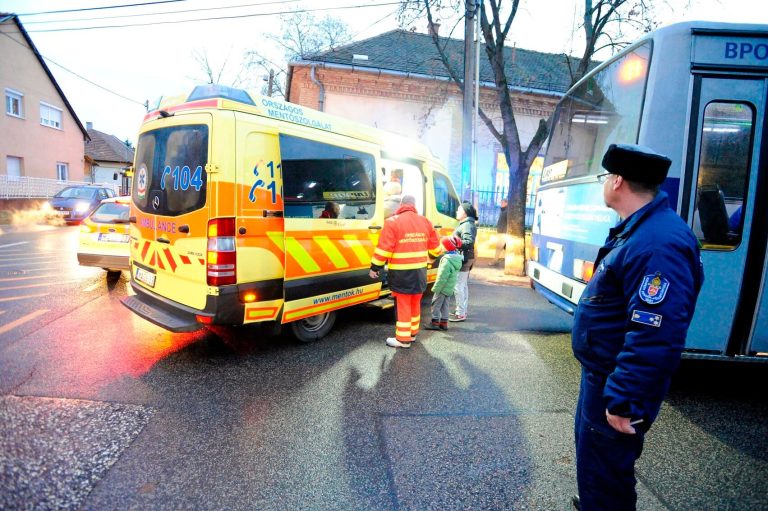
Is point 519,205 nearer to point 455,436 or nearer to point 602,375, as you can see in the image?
point 455,436

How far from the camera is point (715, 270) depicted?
353 cm

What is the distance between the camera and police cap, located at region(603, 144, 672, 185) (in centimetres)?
173

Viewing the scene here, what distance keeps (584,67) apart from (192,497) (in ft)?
35.3

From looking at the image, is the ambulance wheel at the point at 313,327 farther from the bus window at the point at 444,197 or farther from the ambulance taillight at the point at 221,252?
the bus window at the point at 444,197

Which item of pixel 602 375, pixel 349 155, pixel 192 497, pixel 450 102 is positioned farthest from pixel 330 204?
pixel 450 102

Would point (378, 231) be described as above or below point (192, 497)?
above

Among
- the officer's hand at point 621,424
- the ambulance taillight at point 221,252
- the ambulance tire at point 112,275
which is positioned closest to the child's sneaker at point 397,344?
the ambulance taillight at point 221,252

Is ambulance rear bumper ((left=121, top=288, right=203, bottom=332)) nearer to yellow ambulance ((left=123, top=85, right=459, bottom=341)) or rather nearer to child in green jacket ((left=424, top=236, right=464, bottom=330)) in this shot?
yellow ambulance ((left=123, top=85, right=459, bottom=341))

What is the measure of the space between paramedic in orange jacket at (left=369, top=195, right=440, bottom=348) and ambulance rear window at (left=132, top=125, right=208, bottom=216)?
74.0 inches

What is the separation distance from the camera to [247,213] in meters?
3.89

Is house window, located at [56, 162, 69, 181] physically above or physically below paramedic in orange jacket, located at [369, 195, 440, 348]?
above

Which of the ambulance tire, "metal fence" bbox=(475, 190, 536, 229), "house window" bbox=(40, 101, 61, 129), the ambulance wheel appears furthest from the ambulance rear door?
"house window" bbox=(40, 101, 61, 129)

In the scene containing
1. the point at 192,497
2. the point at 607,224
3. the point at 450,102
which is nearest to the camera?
the point at 192,497

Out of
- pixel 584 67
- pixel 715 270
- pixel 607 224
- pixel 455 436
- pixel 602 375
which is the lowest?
pixel 455 436
